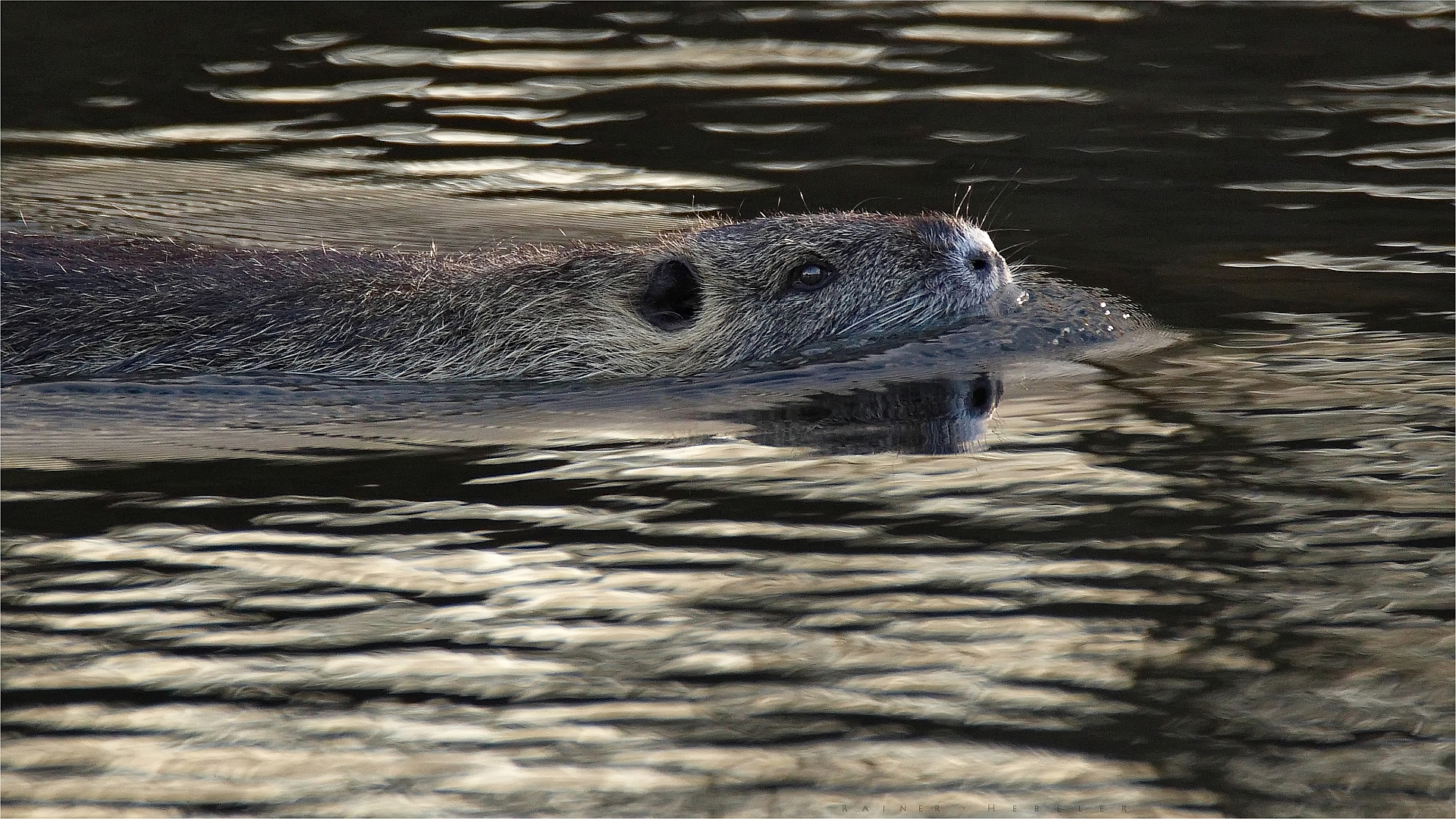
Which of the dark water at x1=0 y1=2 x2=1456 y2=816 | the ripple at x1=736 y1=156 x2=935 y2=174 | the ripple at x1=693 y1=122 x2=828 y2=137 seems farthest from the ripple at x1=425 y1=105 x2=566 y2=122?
the ripple at x1=736 y1=156 x2=935 y2=174

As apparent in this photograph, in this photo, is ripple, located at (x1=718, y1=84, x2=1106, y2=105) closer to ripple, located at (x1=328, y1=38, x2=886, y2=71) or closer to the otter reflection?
ripple, located at (x1=328, y1=38, x2=886, y2=71)

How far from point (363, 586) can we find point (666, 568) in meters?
0.76

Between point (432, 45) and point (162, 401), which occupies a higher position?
point (432, 45)

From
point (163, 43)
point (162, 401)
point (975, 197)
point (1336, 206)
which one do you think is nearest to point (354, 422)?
point (162, 401)

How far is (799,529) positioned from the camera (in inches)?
195

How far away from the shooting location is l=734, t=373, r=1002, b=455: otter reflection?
5820mm

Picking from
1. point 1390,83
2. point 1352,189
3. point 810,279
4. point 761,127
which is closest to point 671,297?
point 810,279

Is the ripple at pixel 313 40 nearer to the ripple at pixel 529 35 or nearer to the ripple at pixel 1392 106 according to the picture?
the ripple at pixel 529 35

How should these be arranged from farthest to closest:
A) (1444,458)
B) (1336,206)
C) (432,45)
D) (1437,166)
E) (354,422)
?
1. (432,45)
2. (1437,166)
3. (1336,206)
4. (354,422)
5. (1444,458)

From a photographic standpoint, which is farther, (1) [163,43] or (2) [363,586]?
(1) [163,43]

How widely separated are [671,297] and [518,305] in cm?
61

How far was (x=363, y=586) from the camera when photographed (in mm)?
4613

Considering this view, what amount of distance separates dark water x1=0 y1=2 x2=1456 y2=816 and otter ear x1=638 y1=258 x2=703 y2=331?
0.42 metres

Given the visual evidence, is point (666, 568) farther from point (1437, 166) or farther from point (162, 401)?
point (1437, 166)
